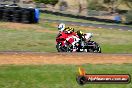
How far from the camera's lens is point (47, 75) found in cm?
1522

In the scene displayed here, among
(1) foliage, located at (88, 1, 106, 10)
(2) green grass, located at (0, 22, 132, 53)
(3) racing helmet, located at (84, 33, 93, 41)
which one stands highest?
(3) racing helmet, located at (84, 33, 93, 41)

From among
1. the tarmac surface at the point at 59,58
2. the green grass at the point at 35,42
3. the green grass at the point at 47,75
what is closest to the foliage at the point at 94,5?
the green grass at the point at 35,42

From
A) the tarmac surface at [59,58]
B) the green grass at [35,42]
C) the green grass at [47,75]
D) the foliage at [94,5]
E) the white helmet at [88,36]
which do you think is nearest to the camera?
the green grass at [47,75]

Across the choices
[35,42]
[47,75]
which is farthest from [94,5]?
[47,75]

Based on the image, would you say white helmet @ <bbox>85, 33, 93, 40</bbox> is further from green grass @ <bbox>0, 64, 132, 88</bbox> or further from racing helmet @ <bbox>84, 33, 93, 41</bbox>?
green grass @ <bbox>0, 64, 132, 88</bbox>

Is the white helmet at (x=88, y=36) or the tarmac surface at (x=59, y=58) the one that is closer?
the tarmac surface at (x=59, y=58)

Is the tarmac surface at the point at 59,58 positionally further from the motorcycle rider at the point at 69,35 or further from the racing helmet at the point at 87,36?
the motorcycle rider at the point at 69,35

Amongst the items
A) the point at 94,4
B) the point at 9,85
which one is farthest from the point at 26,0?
the point at 9,85

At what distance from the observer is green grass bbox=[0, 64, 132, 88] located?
13.9 metres


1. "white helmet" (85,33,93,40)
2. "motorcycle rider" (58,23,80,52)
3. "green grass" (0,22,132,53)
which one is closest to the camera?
"white helmet" (85,33,93,40)

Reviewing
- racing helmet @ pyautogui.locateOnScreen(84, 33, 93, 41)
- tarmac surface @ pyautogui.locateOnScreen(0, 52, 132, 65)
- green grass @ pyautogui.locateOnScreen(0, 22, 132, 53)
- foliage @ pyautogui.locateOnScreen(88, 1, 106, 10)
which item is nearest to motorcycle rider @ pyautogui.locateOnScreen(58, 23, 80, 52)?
racing helmet @ pyautogui.locateOnScreen(84, 33, 93, 41)

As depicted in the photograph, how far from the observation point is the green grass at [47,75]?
45.6 ft

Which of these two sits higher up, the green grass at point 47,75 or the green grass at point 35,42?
the green grass at point 47,75

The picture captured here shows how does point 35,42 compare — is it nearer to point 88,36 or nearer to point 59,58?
point 88,36
